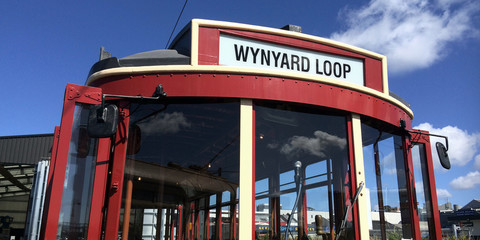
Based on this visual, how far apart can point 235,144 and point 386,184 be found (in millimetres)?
1962

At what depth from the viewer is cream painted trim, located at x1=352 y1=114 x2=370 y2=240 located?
4082 millimetres

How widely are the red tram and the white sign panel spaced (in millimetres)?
11

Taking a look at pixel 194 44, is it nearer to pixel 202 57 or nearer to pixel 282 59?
pixel 202 57

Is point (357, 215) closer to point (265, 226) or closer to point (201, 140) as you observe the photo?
point (265, 226)

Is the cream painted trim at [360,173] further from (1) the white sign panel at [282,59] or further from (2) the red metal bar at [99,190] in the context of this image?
(2) the red metal bar at [99,190]

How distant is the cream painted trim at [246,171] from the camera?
11.9 ft

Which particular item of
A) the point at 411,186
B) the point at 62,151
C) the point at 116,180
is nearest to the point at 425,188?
the point at 411,186

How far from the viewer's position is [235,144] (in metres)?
3.89

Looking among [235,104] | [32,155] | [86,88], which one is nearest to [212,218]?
[235,104]

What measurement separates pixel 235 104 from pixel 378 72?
1869mm

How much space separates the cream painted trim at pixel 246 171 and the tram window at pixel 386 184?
1368 millimetres

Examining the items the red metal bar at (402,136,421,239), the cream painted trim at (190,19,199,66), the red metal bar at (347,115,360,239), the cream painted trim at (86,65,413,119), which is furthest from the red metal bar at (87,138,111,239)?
the red metal bar at (402,136,421,239)

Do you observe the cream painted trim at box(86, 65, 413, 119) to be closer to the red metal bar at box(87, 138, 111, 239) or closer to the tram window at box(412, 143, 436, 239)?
the red metal bar at box(87, 138, 111, 239)

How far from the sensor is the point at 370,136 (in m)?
4.61
